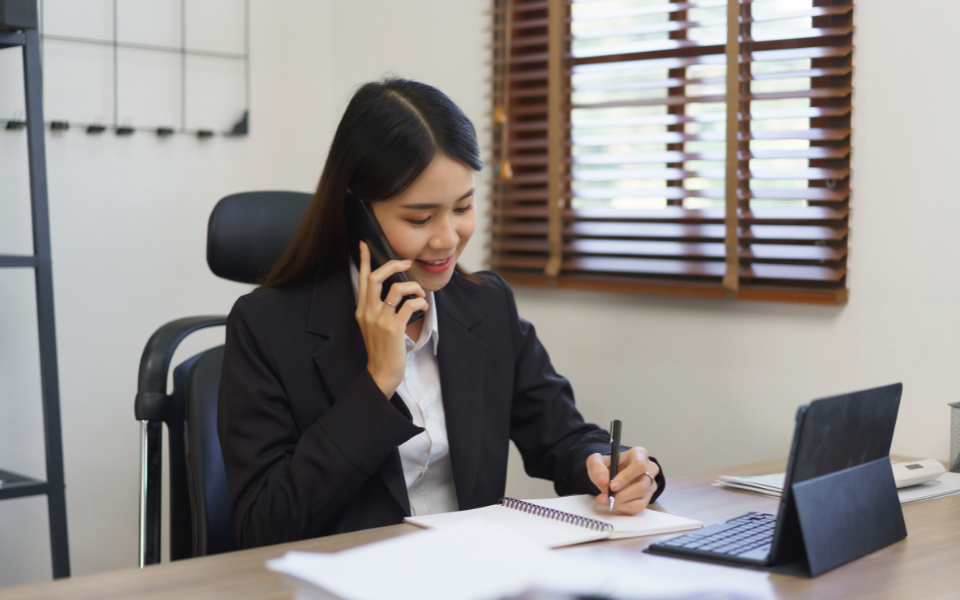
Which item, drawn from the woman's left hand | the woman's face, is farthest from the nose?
the woman's left hand

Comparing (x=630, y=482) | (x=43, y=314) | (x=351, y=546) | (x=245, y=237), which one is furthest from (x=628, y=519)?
(x=43, y=314)

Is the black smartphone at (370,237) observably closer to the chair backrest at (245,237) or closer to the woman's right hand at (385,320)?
the woman's right hand at (385,320)

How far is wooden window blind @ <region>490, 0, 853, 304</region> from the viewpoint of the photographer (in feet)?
6.16

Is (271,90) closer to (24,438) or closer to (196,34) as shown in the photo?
(196,34)

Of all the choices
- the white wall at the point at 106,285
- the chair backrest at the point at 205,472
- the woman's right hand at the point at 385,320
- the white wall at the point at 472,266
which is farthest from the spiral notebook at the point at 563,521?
the white wall at the point at 106,285

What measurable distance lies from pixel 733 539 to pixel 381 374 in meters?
0.54

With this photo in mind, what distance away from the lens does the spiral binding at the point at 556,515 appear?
111 centimetres

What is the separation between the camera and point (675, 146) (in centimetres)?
222

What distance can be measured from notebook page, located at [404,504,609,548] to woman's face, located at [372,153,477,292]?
44 centimetres

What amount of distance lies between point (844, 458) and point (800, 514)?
12 centimetres

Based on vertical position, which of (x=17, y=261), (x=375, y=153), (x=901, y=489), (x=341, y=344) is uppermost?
(x=375, y=153)

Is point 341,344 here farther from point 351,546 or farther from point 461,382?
point 351,546

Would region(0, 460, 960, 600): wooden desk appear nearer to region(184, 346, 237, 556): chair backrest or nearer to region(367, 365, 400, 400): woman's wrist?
region(367, 365, 400, 400): woman's wrist

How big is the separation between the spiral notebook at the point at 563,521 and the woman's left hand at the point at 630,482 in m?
0.02
